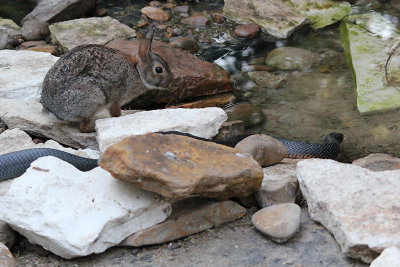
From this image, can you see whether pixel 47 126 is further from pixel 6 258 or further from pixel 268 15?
pixel 268 15

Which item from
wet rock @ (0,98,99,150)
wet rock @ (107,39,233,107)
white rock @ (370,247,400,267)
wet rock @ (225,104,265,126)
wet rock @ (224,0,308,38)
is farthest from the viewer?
wet rock @ (224,0,308,38)

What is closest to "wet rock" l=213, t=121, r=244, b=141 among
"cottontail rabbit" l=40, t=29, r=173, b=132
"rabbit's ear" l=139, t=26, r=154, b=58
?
"cottontail rabbit" l=40, t=29, r=173, b=132

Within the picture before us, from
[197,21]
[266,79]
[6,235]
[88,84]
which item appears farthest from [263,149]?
[197,21]

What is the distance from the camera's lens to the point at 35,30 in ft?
26.3

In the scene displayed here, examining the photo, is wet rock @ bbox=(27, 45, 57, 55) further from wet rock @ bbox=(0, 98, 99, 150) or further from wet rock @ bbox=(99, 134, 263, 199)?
wet rock @ bbox=(99, 134, 263, 199)

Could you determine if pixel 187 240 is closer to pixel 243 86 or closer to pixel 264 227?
pixel 264 227

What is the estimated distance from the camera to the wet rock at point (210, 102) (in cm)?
647

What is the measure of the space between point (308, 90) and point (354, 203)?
3690 mm

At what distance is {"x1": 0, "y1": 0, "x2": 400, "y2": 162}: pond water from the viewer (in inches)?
233

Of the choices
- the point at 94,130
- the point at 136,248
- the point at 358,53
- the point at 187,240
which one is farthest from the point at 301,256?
the point at 358,53

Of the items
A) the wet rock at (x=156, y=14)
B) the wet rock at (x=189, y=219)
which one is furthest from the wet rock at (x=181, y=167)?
the wet rock at (x=156, y=14)

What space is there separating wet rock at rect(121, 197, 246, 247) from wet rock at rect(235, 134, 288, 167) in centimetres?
80

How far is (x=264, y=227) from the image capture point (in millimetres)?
3381

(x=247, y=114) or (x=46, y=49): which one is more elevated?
(x=46, y=49)
